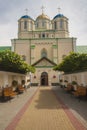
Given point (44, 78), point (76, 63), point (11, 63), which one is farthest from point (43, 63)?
point (11, 63)

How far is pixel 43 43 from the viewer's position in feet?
167

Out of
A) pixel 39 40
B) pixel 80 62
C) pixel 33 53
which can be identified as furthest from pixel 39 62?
pixel 80 62

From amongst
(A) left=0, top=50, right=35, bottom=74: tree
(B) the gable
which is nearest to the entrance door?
(B) the gable

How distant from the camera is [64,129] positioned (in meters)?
7.15

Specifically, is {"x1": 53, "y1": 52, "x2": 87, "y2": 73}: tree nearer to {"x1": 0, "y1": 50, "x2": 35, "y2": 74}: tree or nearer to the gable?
{"x1": 0, "y1": 50, "x2": 35, "y2": 74}: tree

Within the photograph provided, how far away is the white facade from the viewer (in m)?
45.9

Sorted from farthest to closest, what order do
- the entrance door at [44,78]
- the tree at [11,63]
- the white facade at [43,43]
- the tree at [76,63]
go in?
the white facade at [43,43], the entrance door at [44,78], the tree at [76,63], the tree at [11,63]

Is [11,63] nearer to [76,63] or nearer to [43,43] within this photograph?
[76,63]

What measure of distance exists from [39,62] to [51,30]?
13.0 m

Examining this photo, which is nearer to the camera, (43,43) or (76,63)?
(76,63)

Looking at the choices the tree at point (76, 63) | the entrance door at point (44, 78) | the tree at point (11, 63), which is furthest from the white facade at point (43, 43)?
the tree at point (11, 63)

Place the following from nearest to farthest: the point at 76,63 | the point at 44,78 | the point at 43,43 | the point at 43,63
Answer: the point at 76,63 < the point at 44,78 < the point at 43,63 < the point at 43,43

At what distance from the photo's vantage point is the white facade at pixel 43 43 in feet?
151

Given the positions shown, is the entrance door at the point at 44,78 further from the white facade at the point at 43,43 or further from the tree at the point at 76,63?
the tree at the point at 76,63
